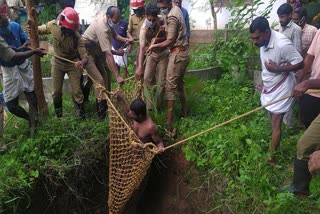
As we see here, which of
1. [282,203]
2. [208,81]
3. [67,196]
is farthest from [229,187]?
[208,81]

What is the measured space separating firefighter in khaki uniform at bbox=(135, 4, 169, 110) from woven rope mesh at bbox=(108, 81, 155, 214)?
3.47ft

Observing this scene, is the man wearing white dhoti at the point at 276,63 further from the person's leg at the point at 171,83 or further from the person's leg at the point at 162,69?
the person's leg at the point at 162,69

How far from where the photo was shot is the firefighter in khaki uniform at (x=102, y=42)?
4590mm

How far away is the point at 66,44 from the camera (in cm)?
459

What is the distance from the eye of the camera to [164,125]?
480 cm

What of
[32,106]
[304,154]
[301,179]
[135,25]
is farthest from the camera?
[135,25]

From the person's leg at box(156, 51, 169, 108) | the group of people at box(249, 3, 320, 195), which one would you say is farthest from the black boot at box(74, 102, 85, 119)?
the group of people at box(249, 3, 320, 195)

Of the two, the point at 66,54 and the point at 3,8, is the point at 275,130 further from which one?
the point at 3,8

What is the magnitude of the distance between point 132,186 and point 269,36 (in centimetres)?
204

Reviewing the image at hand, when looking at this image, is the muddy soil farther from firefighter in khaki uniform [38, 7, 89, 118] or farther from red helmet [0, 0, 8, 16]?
red helmet [0, 0, 8, 16]

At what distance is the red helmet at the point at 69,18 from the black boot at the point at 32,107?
0.99 m

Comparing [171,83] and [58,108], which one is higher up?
[171,83]

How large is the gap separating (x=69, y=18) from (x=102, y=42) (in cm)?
52

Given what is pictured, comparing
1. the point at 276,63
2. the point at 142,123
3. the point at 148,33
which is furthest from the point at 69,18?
the point at 276,63
